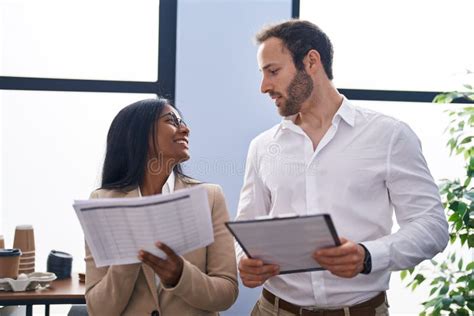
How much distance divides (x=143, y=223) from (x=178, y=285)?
311mm

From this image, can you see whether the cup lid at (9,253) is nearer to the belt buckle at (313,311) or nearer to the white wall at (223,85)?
the white wall at (223,85)

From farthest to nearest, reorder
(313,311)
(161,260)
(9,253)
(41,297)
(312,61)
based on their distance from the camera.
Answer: (9,253) < (41,297) < (312,61) < (313,311) < (161,260)

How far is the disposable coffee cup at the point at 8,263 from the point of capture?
2.69 m

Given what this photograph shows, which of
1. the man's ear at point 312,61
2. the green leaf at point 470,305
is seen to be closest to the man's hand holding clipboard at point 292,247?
the man's ear at point 312,61

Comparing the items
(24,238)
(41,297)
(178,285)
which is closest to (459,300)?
(178,285)

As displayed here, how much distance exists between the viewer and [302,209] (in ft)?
6.40

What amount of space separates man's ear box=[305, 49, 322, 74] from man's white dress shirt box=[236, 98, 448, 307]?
17 cm

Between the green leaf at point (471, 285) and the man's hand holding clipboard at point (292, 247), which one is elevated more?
the man's hand holding clipboard at point (292, 247)

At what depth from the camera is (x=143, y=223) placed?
63.8 inches

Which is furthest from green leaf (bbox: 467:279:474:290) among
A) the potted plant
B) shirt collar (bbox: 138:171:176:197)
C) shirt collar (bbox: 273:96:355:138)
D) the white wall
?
shirt collar (bbox: 138:171:176:197)

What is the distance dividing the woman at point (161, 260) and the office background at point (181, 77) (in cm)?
101

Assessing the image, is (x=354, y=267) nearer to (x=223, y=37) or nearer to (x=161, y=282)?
(x=161, y=282)

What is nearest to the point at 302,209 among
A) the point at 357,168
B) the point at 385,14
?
the point at 357,168

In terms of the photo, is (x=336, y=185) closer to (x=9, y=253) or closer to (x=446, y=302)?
(x=446, y=302)
